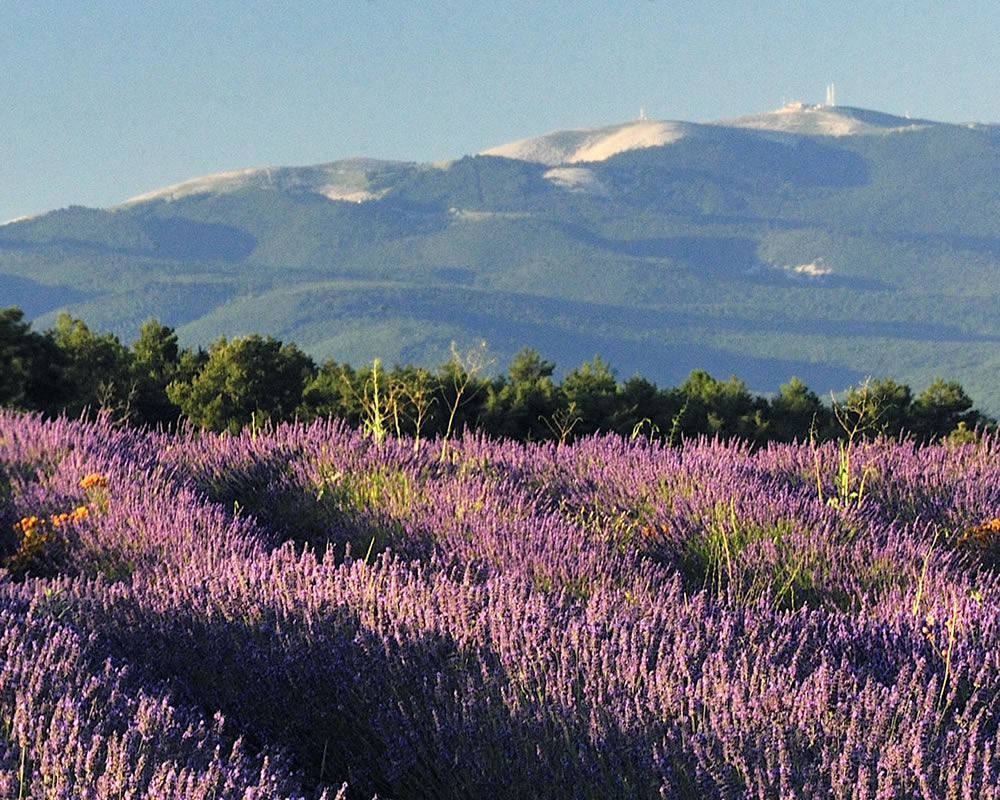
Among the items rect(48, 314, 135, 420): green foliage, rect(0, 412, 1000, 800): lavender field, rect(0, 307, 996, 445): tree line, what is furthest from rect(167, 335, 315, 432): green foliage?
rect(0, 412, 1000, 800): lavender field

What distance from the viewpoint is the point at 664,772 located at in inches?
93.8

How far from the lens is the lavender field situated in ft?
7.67

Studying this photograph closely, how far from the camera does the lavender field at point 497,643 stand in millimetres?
2338

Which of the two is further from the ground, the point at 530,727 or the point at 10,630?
the point at 10,630

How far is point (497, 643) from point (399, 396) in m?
6.91

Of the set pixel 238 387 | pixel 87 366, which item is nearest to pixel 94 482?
pixel 238 387

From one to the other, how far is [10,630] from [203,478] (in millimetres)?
3176

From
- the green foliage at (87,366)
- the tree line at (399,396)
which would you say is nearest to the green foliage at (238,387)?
the tree line at (399,396)

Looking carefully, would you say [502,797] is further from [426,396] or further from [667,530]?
[426,396]

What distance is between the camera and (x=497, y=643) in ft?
9.78

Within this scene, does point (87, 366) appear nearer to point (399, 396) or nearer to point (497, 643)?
point (399, 396)

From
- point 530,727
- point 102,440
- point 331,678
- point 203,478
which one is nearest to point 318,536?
point 203,478

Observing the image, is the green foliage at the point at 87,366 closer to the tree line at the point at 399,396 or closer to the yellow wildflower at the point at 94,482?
the tree line at the point at 399,396

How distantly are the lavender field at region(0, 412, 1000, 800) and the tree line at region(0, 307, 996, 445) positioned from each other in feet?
15.0
